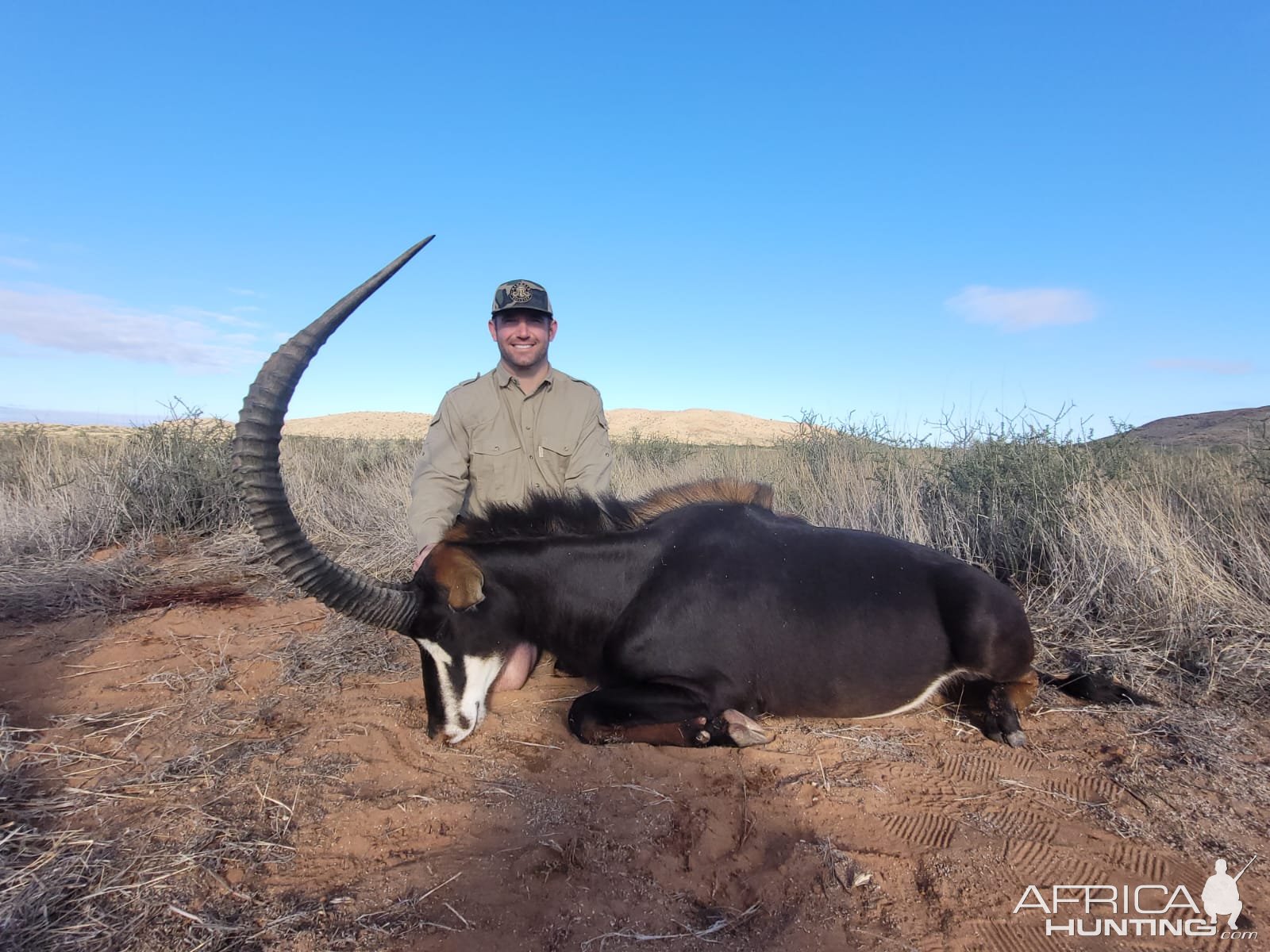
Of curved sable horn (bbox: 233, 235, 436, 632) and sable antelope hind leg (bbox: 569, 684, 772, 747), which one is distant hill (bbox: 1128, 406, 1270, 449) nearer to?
sable antelope hind leg (bbox: 569, 684, 772, 747)

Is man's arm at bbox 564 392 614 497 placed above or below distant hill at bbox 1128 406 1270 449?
below

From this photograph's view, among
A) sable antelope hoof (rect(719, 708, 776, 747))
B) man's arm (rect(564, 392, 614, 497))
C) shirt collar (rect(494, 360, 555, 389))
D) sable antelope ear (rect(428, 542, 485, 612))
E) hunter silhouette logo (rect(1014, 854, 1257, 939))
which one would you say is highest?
shirt collar (rect(494, 360, 555, 389))

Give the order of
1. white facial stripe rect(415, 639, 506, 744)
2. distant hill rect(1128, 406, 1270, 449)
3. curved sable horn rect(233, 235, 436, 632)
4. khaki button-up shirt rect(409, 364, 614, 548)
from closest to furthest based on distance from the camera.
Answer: curved sable horn rect(233, 235, 436, 632)
white facial stripe rect(415, 639, 506, 744)
khaki button-up shirt rect(409, 364, 614, 548)
distant hill rect(1128, 406, 1270, 449)

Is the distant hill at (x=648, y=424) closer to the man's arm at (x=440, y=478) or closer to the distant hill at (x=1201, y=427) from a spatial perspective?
the distant hill at (x=1201, y=427)

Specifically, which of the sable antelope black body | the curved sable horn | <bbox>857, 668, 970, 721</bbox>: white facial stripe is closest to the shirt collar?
the sable antelope black body

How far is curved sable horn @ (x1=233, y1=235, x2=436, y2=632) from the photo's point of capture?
2.77 m

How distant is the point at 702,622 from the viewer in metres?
3.81

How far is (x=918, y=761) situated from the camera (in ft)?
12.0

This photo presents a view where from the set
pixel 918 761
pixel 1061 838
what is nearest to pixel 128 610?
pixel 918 761

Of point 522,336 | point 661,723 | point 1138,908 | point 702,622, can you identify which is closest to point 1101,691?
point 1138,908

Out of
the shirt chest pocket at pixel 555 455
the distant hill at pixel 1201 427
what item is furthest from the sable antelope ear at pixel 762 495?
the distant hill at pixel 1201 427

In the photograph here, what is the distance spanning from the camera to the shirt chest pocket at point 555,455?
18.4 feet

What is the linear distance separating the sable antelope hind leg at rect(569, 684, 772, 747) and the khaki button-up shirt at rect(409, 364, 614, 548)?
6.29ft

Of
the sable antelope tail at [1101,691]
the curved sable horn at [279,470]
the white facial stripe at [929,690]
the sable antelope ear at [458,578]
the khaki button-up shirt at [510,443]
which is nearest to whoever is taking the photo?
the curved sable horn at [279,470]
